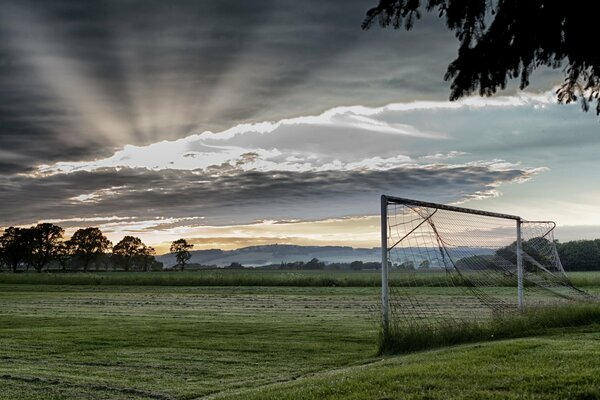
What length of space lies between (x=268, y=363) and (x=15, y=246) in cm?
12599

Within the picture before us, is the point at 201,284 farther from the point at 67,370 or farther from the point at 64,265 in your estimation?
the point at 64,265

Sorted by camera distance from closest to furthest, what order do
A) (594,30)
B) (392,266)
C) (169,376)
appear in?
(594,30)
(169,376)
(392,266)

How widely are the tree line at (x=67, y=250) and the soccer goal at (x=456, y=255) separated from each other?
392 feet

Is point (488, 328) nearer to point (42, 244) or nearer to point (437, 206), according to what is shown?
point (437, 206)

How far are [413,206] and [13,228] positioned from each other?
12805 cm

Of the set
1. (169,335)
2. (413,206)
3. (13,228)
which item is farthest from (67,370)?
(13,228)

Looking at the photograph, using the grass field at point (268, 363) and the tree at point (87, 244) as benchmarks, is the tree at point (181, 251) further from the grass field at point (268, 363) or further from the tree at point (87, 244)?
the grass field at point (268, 363)

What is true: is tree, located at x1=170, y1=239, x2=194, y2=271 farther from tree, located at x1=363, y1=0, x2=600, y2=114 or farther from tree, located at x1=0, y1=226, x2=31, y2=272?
tree, located at x1=363, y1=0, x2=600, y2=114

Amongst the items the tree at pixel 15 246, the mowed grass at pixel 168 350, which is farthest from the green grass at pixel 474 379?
the tree at pixel 15 246

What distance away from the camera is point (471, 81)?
8.33 metres

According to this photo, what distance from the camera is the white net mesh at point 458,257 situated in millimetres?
15445

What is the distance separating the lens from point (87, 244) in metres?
137

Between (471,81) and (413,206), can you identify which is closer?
(471,81)

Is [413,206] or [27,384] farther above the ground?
[413,206]
